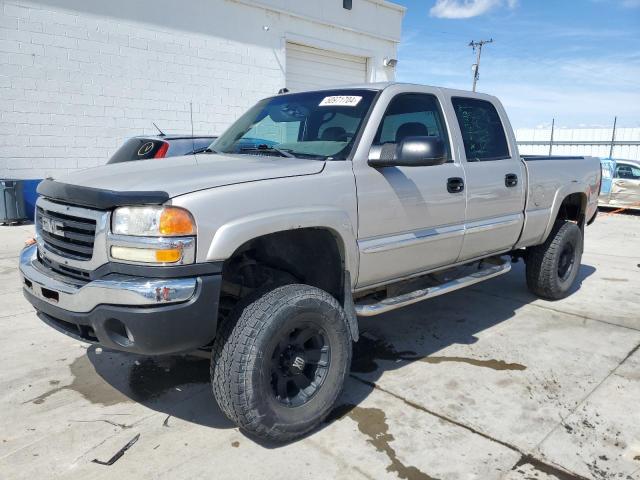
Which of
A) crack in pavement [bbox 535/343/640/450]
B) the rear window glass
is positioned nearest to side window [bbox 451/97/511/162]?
crack in pavement [bbox 535/343/640/450]

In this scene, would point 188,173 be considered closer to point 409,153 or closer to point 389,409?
point 409,153

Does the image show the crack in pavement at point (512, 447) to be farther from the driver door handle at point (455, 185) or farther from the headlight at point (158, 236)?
the headlight at point (158, 236)

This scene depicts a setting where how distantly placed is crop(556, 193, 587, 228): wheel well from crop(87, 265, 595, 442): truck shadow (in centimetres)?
97

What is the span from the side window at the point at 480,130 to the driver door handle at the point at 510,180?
171mm

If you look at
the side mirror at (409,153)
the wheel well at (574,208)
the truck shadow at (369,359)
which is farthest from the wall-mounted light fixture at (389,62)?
the side mirror at (409,153)

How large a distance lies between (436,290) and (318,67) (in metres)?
Answer: 11.4

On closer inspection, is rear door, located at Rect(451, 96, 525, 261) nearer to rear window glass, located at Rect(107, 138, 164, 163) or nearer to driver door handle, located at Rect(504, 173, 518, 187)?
driver door handle, located at Rect(504, 173, 518, 187)

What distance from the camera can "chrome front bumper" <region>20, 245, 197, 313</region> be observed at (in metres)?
2.35

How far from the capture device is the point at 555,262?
5227 mm

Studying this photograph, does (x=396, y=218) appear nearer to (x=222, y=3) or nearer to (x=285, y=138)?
(x=285, y=138)

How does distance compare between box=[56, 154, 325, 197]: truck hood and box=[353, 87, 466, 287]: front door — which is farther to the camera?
box=[353, 87, 466, 287]: front door

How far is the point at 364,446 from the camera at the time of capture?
2.79 metres

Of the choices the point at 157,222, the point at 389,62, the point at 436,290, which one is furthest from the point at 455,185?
the point at 389,62

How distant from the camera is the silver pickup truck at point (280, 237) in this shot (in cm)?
243
